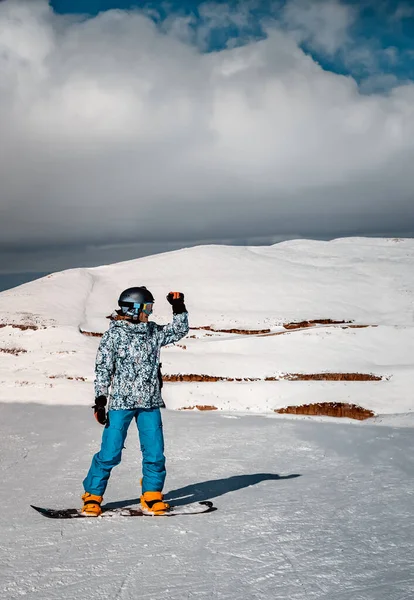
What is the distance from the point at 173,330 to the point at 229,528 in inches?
92.2

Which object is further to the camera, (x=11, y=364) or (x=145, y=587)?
(x=11, y=364)

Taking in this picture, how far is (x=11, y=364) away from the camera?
84.3 feet

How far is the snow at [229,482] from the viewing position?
4.45 meters

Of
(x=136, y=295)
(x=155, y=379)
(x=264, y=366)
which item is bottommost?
(x=264, y=366)

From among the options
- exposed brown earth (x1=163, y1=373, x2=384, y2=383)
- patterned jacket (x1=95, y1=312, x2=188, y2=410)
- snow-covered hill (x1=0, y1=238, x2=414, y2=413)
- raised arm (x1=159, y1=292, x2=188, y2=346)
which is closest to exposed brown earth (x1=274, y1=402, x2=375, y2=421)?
snow-covered hill (x1=0, y1=238, x2=414, y2=413)

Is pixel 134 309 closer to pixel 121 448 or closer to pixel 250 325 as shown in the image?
pixel 121 448

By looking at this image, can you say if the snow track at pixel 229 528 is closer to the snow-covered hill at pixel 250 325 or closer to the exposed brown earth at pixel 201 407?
the exposed brown earth at pixel 201 407

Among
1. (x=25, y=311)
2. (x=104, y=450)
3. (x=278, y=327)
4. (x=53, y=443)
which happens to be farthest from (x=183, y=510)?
(x=25, y=311)

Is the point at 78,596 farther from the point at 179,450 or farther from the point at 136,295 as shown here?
the point at 179,450

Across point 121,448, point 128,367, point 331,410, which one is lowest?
point 331,410

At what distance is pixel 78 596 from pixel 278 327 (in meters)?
41.4

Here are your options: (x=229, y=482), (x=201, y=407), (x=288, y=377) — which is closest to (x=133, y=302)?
(x=229, y=482)

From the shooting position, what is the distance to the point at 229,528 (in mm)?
5746

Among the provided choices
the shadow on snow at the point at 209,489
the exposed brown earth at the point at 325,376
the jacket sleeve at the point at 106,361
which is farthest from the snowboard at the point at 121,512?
the exposed brown earth at the point at 325,376
